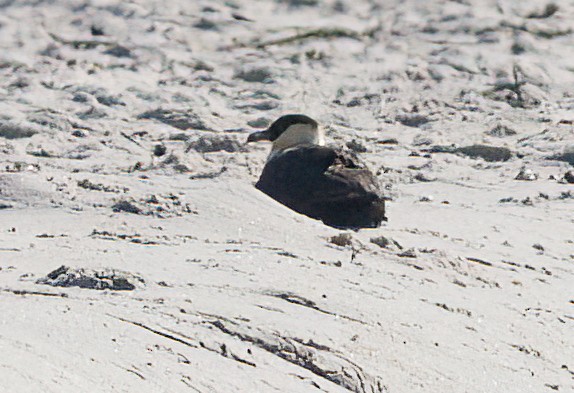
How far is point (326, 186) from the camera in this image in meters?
7.51

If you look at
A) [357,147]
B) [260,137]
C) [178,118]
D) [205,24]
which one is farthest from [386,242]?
[205,24]

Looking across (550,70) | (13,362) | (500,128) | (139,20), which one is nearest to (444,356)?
Answer: (13,362)

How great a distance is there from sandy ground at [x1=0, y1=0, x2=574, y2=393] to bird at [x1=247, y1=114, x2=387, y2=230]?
21 centimetres

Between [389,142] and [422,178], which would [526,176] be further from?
[389,142]

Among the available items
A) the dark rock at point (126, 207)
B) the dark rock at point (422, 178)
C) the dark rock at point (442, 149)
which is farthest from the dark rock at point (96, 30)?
the dark rock at point (126, 207)

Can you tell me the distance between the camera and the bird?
7.42 m

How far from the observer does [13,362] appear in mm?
3674

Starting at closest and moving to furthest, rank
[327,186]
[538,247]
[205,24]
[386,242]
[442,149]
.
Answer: [386,242]
[538,247]
[327,186]
[442,149]
[205,24]

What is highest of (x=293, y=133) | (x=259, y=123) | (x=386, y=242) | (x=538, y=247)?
(x=386, y=242)

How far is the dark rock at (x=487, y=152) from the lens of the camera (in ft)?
33.9

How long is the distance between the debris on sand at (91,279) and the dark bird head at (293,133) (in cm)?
373

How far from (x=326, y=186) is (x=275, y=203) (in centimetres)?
42

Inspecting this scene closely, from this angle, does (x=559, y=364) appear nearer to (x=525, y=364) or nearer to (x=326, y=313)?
(x=525, y=364)

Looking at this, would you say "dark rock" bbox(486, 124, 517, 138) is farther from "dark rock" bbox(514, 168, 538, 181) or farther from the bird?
the bird
